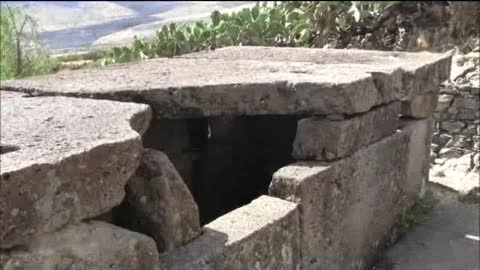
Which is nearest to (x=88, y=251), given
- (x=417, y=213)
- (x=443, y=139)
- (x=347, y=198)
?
(x=347, y=198)

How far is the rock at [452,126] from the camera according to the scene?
6574 millimetres

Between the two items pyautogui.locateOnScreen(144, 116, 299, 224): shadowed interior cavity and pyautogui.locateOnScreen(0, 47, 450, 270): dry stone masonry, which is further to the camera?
pyautogui.locateOnScreen(144, 116, 299, 224): shadowed interior cavity

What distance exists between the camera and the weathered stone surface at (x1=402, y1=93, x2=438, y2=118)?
4.80m

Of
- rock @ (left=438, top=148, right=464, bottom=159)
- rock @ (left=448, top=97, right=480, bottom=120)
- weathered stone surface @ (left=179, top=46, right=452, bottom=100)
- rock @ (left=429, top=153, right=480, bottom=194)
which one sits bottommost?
rock @ (left=429, top=153, right=480, bottom=194)

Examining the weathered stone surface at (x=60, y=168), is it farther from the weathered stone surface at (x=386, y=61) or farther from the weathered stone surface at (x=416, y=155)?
the weathered stone surface at (x=416, y=155)

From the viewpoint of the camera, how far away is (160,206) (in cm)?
270

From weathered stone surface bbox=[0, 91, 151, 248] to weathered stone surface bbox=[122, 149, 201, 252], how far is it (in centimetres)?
24

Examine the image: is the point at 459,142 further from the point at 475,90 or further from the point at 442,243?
the point at 442,243

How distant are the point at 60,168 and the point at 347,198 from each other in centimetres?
205

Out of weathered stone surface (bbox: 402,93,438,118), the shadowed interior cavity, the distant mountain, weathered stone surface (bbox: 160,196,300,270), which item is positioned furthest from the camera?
the distant mountain

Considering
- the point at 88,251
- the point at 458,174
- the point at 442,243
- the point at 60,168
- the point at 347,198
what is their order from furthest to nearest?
the point at 458,174
the point at 442,243
the point at 347,198
the point at 88,251
the point at 60,168

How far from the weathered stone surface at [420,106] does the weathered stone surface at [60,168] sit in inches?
98.7

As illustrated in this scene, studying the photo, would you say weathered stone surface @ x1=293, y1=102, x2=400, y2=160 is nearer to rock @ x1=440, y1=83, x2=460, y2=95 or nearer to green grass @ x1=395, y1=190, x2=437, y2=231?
green grass @ x1=395, y1=190, x2=437, y2=231

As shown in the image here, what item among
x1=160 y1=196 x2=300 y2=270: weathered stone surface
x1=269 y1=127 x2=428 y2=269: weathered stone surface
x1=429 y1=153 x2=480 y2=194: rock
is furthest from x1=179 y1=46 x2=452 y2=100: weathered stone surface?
x1=160 y1=196 x2=300 y2=270: weathered stone surface
